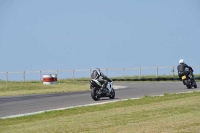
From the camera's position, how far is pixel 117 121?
→ 51.4 feet

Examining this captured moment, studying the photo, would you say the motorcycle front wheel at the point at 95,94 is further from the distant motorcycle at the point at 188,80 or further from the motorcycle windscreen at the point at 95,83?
the distant motorcycle at the point at 188,80

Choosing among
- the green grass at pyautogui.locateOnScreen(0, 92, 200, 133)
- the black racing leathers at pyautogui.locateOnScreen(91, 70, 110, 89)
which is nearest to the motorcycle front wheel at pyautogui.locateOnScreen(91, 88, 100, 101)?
the black racing leathers at pyautogui.locateOnScreen(91, 70, 110, 89)

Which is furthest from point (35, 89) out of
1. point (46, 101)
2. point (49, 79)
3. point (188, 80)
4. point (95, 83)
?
point (95, 83)

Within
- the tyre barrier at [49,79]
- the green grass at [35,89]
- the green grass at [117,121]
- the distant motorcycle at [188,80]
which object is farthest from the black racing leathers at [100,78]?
the tyre barrier at [49,79]

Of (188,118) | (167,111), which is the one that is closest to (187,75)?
(167,111)

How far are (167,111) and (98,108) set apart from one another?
11.5ft

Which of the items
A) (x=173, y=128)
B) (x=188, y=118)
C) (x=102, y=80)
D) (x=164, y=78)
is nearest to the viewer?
(x=173, y=128)

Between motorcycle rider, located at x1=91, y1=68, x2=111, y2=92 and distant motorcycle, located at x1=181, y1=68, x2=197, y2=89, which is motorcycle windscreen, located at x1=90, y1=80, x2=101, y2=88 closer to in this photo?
motorcycle rider, located at x1=91, y1=68, x2=111, y2=92

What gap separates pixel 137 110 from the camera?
18.6m

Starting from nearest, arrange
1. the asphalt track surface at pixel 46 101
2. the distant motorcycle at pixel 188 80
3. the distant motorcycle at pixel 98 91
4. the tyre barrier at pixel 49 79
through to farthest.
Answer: the asphalt track surface at pixel 46 101
the distant motorcycle at pixel 98 91
the distant motorcycle at pixel 188 80
the tyre barrier at pixel 49 79

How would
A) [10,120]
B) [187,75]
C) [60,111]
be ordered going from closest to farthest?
[10,120], [60,111], [187,75]

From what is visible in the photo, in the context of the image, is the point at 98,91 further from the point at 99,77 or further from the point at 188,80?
the point at 188,80

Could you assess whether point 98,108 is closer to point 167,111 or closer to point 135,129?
point 167,111

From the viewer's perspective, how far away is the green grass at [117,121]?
45.6 feet
